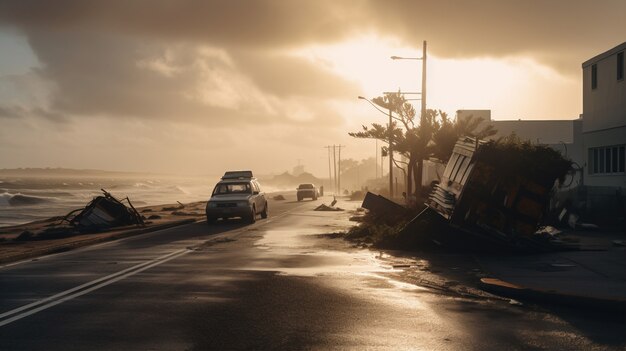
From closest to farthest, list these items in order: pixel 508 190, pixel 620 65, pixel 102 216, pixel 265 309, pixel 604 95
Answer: pixel 265 309 → pixel 508 190 → pixel 102 216 → pixel 620 65 → pixel 604 95

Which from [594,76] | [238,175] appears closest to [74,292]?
[238,175]

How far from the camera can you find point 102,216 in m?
26.8

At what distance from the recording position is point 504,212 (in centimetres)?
1642

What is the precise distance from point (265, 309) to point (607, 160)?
1108 inches

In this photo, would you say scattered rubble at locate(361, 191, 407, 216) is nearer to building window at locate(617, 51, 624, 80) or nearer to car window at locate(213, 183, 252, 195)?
car window at locate(213, 183, 252, 195)

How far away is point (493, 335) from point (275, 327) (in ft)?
8.11

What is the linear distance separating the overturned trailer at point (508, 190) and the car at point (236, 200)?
14.9 meters

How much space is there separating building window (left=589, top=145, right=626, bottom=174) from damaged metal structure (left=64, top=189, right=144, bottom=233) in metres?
22.0

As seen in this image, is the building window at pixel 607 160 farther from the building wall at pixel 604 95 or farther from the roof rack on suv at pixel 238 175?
the roof rack on suv at pixel 238 175

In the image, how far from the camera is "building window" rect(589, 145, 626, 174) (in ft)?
103

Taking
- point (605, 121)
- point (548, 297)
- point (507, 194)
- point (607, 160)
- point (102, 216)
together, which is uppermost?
point (605, 121)

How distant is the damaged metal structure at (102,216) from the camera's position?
84.7 feet

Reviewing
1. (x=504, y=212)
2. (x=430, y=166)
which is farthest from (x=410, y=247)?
(x=430, y=166)

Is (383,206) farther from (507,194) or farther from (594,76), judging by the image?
(594,76)
